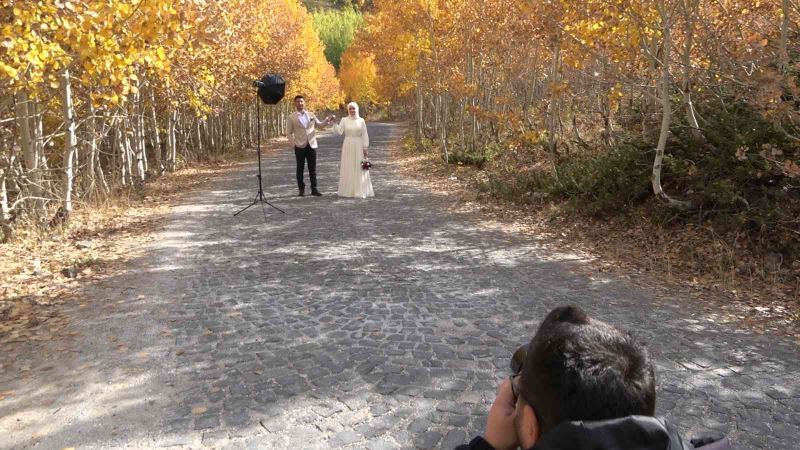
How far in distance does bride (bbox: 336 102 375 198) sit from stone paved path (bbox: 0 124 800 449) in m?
4.61

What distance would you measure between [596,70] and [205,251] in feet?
32.6

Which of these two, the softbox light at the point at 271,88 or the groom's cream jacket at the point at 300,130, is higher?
the softbox light at the point at 271,88

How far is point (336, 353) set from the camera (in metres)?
4.79

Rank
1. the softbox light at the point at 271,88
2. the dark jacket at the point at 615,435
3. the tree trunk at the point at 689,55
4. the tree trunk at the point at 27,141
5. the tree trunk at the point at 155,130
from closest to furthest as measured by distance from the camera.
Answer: the dark jacket at the point at 615,435 → the tree trunk at the point at 689,55 → the softbox light at the point at 271,88 → the tree trunk at the point at 27,141 → the tree trunk at the point at 155,130

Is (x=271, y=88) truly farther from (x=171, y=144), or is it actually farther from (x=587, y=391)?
(x=171, y=144)

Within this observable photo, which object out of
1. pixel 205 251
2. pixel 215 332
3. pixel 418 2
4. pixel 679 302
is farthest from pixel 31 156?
pixel 418 2

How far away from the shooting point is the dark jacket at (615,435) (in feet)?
3.64

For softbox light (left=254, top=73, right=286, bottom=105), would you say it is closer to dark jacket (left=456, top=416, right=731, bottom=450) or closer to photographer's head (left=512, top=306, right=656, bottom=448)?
photographer's head (left=512, top=306, right=656, bottom=448)

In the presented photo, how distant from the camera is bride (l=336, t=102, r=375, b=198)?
42.6 feet

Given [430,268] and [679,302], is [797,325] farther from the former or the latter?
[430,268]

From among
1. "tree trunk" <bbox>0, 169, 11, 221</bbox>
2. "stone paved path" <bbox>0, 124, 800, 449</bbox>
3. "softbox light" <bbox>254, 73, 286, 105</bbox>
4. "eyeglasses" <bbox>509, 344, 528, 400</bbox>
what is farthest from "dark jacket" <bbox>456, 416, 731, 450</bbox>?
"tree trunk" <bbox>0, 169, 11, 221</bbox>

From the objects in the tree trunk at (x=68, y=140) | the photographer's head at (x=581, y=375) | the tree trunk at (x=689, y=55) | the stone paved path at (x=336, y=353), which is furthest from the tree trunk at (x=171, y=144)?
the photographer's head at (x=581, y=375)

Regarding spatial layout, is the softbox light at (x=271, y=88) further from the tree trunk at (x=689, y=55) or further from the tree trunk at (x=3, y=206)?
the tree trunk at (x=689, y=55)

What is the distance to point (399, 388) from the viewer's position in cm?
418
